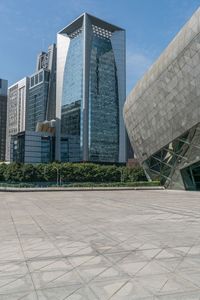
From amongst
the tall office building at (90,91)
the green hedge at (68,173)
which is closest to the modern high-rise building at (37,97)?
the tall office building at (90,91)

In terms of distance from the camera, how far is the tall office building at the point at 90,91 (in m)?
Answer: 144

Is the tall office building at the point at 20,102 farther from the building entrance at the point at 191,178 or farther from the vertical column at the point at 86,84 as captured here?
the building entrance at the point at 191,178

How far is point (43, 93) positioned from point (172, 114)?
136731 mm

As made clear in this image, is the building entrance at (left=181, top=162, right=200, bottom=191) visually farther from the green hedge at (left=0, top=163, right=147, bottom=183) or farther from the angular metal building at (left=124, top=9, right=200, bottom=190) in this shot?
the green hedge at (left=0, top=163, right=147, bottom=183)

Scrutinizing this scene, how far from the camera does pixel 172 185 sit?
54.5 metres

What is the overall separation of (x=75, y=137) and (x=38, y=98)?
143 feet

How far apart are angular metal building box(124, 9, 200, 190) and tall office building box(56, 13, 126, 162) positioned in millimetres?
85016

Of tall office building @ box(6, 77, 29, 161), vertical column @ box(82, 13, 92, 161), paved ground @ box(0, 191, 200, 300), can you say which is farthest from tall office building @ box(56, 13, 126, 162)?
paved ground @ box(0, 191, 200, 300)

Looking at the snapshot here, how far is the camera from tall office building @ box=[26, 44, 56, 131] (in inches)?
6786

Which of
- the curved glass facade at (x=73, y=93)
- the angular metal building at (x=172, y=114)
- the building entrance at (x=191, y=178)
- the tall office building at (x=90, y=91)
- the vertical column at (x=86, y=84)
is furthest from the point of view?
the curved glass facade at (x=73, y=93)

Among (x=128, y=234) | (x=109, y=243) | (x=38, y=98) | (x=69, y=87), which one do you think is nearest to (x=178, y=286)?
(x=109, y=243)

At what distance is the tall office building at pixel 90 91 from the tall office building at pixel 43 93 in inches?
621

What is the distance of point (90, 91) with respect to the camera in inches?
5709

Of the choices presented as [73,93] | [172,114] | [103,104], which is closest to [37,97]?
[73,93]
